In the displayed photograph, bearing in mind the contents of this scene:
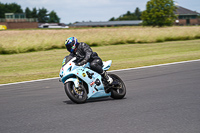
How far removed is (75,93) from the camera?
6.88m

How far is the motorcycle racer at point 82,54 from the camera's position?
7.06 m

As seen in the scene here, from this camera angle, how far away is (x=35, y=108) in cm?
678

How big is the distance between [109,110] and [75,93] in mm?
979

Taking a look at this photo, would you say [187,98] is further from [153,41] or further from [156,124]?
[153,41]

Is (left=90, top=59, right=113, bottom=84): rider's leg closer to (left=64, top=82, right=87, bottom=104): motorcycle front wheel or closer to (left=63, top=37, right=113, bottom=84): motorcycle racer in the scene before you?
(left=63, top=37, right=113, bottom=84): motorcycle racer

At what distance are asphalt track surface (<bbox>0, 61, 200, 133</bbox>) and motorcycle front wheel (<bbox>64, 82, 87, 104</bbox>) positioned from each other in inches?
6.2

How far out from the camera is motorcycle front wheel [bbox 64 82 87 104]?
668 centimetres

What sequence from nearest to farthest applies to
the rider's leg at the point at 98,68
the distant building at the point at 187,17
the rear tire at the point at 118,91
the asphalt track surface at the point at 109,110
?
the asphalt track surface at the point at 109,110 < the rider's leg at the point at 98,68 < the rear tire at the point at 118,91 < the distant building at the point at 187,17

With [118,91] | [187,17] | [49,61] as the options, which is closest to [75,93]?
[118,91]

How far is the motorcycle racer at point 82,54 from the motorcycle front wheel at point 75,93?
55 centimetres

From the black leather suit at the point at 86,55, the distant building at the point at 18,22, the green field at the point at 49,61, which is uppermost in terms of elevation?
the distant building at the point at 18,22

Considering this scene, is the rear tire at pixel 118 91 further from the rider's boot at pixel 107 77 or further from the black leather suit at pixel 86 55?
the black leather suit at pixel 86 55

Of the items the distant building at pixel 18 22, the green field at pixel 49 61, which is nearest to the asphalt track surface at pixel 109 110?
the green field at pixel 49 61

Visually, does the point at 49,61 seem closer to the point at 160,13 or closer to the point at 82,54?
the point at 82,54
